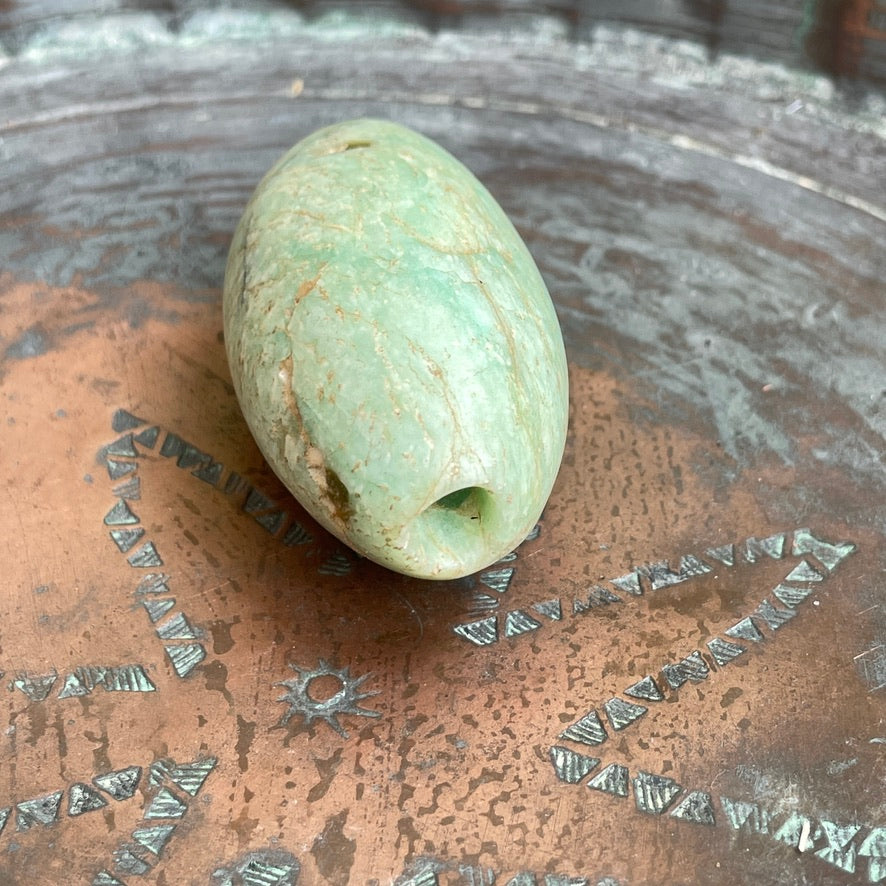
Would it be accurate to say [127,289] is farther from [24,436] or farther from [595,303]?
[595,303]

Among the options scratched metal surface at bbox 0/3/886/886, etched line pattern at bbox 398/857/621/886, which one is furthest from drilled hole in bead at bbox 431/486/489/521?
etched line pattern at bbox 398/857/621/886

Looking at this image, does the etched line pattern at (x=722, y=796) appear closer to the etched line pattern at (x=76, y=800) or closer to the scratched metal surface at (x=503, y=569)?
the scratched metal surface at (x=503, y=569)

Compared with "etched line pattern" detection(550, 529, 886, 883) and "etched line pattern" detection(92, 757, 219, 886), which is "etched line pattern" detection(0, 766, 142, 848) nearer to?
"etched line pattern" detection(92, 757, 219, 886)

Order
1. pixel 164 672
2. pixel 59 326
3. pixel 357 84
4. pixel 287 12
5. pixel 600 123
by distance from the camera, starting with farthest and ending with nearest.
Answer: pixel 287 12 < pixel 357 84 < pixel 600 123 < pixel 59 326 < pixel 164 672

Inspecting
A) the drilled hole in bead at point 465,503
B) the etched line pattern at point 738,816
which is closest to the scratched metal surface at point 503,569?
the etched line pattern at point 738,816

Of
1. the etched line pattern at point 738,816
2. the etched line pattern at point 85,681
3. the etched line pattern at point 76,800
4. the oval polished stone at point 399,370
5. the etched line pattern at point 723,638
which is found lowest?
the etched line pattern at point 76,800

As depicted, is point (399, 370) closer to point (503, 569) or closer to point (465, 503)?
point (465, 503)

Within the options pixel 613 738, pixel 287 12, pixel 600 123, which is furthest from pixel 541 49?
pixel 613 738
